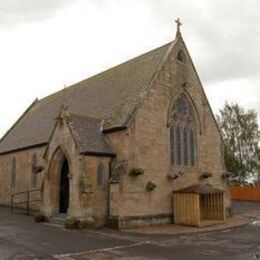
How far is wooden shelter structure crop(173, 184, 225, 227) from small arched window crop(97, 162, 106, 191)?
15.1 ft

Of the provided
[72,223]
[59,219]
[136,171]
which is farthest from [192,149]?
[72,223]

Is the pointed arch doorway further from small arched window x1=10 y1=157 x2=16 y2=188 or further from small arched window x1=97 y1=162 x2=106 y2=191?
small arched window x1=10 y1=157 x2=16 y2=188

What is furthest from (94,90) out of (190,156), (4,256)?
(4,256)

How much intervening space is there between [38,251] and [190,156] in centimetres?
1442

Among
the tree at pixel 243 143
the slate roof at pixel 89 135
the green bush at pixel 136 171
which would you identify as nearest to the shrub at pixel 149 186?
the green bush at pixel 136 171

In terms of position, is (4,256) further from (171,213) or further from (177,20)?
(177,20)

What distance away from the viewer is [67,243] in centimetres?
1536

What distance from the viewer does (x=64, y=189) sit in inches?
922

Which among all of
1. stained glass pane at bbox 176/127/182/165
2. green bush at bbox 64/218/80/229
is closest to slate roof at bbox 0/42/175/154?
stained glass pane at bbox 176/127/182/165

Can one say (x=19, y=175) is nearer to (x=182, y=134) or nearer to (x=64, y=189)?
(x=64, y=189)

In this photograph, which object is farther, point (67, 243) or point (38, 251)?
point (67, 243)

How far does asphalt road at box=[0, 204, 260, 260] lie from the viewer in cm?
1324

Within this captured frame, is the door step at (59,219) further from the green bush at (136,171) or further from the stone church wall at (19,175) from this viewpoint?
the stone church wall at (19,175)

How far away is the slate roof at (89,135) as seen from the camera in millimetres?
20703
